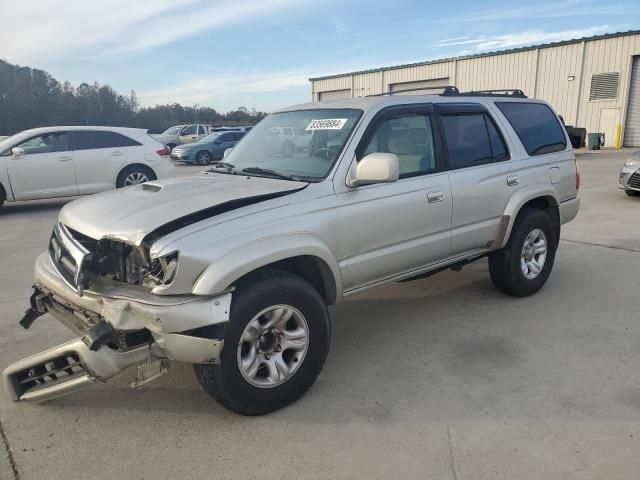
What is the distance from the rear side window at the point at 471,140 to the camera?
13.5ft

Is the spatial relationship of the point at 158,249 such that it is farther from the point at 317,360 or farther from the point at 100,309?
the point at 317,360

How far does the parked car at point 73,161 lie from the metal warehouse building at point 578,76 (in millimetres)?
23842

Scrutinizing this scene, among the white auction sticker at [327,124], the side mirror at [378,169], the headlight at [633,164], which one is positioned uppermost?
the white auction sticker at [327,124]

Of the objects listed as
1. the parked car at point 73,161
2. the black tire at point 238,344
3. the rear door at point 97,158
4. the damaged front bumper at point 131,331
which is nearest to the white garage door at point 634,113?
the parked car at point 73,161

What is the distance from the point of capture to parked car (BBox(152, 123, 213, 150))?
29.5 metres

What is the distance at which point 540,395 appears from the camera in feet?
10.4

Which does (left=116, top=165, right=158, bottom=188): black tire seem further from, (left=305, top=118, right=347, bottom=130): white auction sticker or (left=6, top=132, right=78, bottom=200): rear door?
(left=305, top=118, right=347, bottom=130): white auction sticker

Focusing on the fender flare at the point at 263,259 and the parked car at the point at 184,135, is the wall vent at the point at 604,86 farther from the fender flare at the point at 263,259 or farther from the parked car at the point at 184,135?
the fender flare at the point at 263,259

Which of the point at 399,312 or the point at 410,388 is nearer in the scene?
the point at 410,388

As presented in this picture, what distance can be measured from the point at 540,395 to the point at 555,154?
2.74 metres

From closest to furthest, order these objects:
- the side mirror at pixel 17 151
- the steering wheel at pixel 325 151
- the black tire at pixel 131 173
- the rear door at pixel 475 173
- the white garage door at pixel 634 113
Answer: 1. the steering wheel at pixel 325 151
2. the rear door at pixel 475 173
3. the side mirror at pixel 17 151
4. the black tire at pixel 131 173
5. the white garage door at pixel 634 113

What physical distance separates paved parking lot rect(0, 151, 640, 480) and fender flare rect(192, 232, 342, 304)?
0.84 m

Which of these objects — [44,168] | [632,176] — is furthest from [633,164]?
[44,168]

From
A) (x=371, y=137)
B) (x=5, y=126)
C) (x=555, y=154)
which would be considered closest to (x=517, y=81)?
(x=555, y=154)
